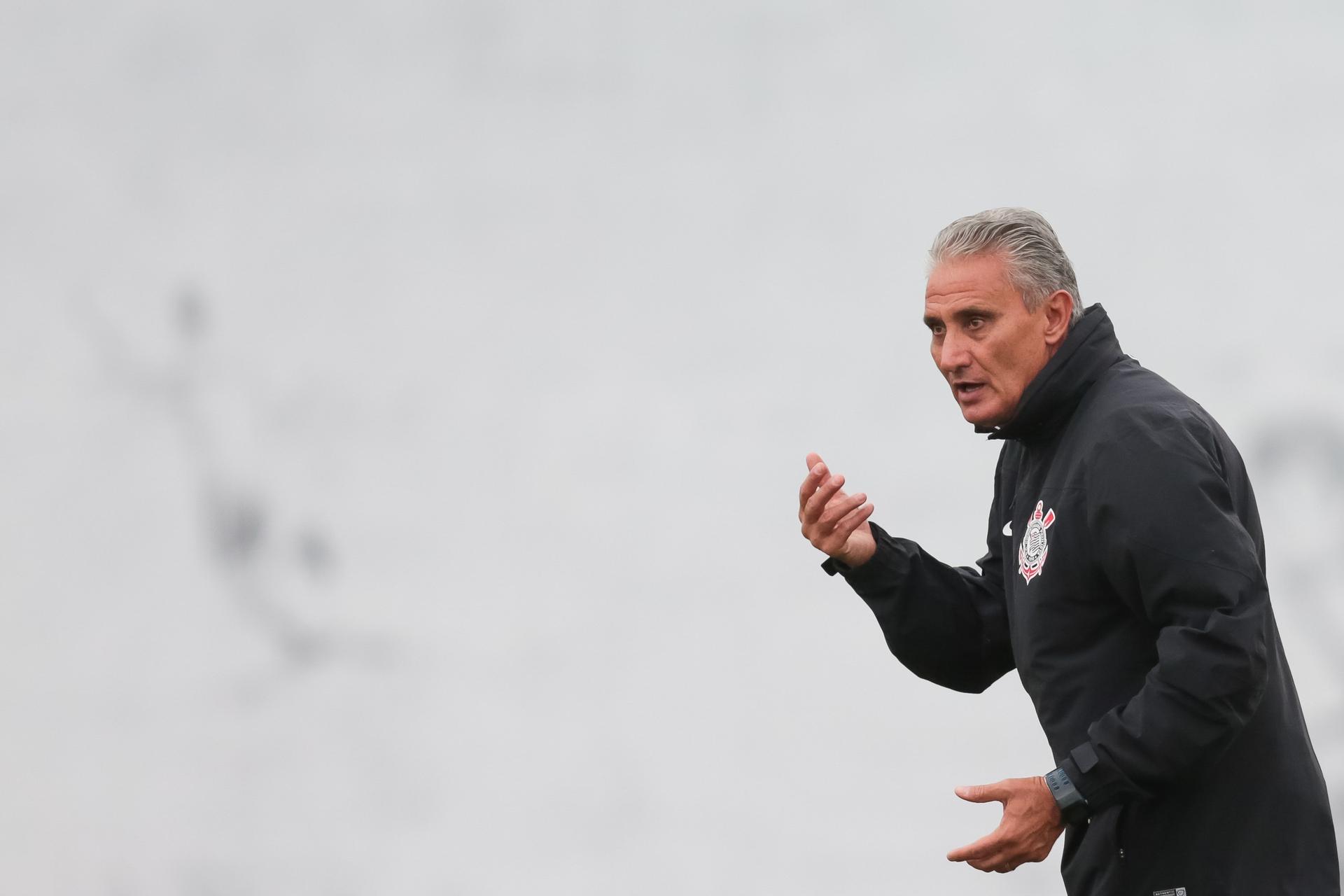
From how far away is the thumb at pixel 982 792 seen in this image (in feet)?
6.26

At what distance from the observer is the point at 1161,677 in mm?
1834

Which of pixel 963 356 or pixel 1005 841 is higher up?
pixel 963 356

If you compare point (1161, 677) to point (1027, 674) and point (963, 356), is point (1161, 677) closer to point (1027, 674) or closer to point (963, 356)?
point (1027, 674)

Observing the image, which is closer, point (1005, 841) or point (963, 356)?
point (1005, 841)

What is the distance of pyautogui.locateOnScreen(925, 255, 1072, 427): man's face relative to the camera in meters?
2.17

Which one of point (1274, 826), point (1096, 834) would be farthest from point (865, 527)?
point (1274, 826)

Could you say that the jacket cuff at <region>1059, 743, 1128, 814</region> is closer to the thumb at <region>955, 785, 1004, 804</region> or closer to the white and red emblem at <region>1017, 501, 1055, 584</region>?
the thumb at <region>955, 785, 1004, 804</region>

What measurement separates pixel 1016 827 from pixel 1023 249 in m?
0.84

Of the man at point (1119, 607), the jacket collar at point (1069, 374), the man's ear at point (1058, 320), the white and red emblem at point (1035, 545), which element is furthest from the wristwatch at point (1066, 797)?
the man's ear at point (1058, 320)

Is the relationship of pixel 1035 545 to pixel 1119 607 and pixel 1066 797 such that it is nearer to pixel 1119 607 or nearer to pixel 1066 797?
pixel 1119 607

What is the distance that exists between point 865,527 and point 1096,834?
0.65 meters

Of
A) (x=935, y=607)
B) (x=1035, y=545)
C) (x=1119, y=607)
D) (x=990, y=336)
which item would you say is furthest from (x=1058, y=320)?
(x=935, y=607)

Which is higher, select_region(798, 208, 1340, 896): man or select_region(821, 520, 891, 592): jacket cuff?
select_region(821, 520, 891, 592): jacket cuff

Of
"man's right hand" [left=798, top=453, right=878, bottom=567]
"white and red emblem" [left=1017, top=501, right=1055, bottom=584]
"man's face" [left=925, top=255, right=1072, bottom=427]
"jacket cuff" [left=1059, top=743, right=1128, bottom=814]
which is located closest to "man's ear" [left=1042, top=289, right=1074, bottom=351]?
"man's face" [left=925, top=255, right=1072, bottom=427]
